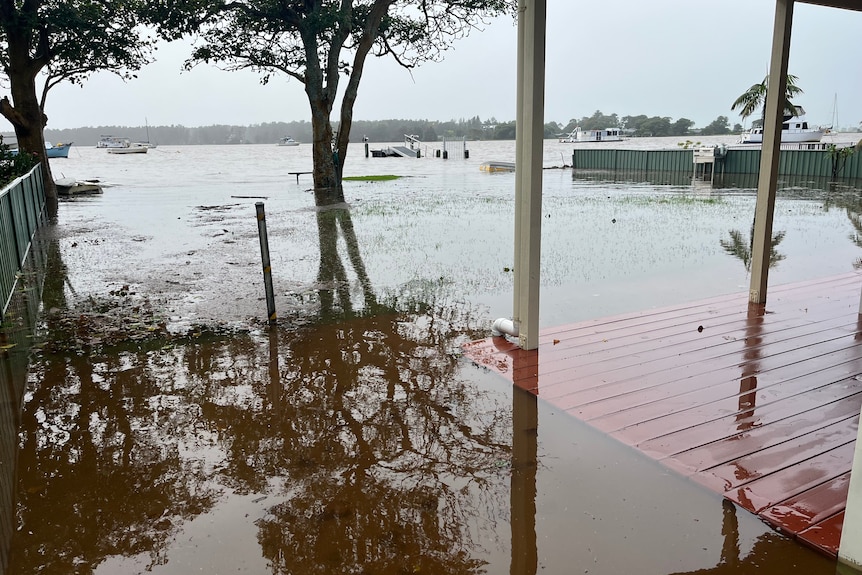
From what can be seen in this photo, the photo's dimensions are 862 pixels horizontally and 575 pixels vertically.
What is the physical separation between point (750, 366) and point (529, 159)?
2166 mm

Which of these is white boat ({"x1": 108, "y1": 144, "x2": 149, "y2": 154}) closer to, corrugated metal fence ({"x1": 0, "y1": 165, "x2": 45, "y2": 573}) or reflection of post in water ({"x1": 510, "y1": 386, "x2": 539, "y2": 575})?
corrugated metal fence ({"x1": 0, "y1": 165, "x2": 45, "y2": 573})

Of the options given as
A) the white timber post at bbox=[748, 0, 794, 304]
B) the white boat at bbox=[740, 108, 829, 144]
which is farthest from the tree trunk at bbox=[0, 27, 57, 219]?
the white boat at bbox=[740, 108, 829, 144]

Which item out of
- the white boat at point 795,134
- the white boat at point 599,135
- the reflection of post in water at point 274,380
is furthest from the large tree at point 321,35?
the white boat at point 599,135

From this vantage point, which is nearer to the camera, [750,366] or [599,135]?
[750,366]

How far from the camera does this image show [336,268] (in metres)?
8.78

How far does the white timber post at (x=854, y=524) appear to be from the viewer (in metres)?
2.35

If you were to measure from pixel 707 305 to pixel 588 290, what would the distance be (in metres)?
1.46

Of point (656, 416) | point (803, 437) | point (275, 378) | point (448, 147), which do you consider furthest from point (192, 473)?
point (448, 147)

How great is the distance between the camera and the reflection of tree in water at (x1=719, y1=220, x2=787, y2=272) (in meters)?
8.77

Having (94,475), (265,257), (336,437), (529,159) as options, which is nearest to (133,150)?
(265,257)

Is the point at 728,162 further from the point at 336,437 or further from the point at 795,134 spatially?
the point at 336,437

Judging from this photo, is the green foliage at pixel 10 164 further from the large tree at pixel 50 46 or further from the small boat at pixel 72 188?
the small boat at pixel 72 188

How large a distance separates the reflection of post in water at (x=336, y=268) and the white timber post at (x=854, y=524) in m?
4.81

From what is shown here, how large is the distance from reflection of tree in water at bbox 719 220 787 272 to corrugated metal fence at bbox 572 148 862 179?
11041 mm
